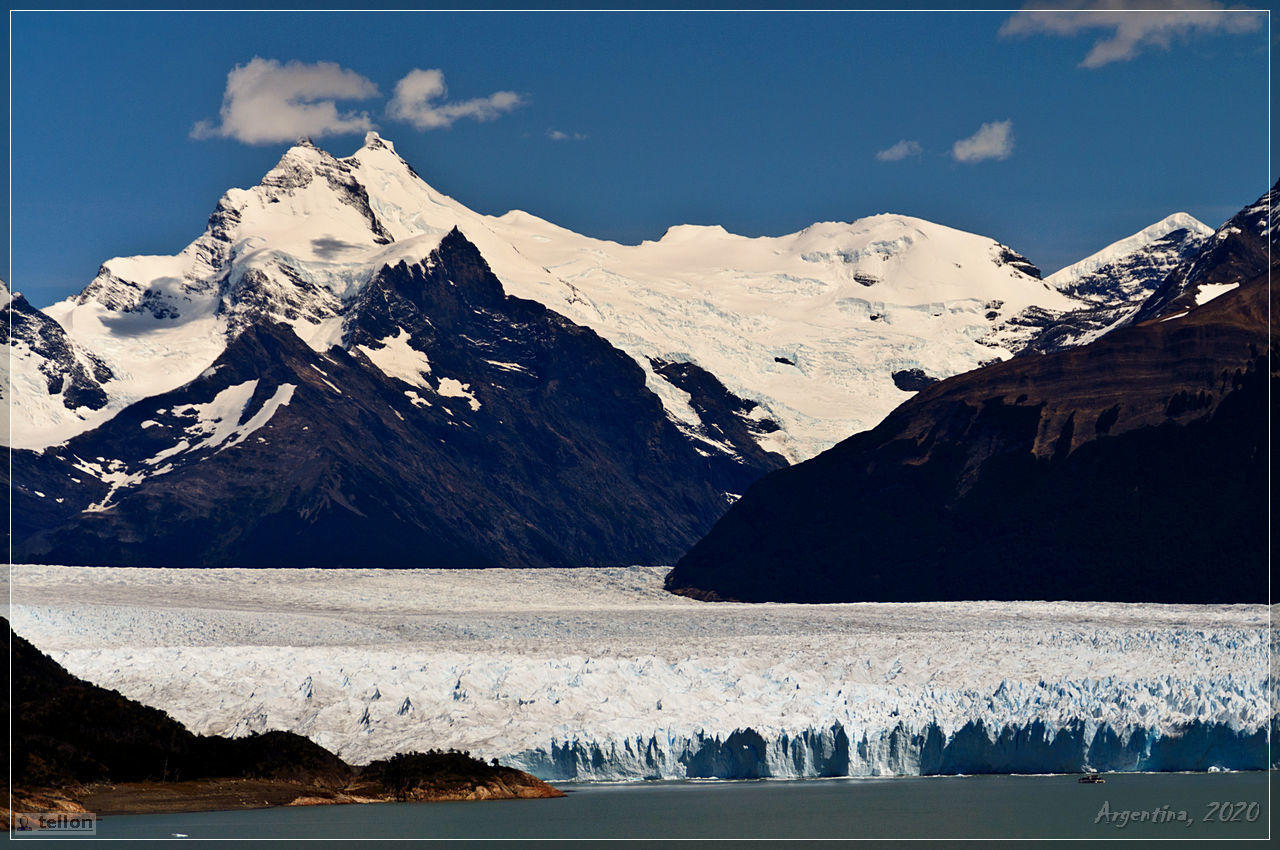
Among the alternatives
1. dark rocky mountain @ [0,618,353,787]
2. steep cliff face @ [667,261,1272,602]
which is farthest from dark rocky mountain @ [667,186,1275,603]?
dark rocky mountain @ [0,618,353,787]

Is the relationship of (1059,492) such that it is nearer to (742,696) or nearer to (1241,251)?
(1241,251)

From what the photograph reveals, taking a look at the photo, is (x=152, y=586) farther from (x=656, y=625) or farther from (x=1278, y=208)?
(x=1278, y=208)

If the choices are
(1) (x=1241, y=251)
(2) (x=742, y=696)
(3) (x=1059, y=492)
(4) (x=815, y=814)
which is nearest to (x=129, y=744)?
(2) (x=742, y=696)

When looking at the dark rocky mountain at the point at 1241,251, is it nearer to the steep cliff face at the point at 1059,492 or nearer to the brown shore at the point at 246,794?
the steep cliff face at the point at 1059,492

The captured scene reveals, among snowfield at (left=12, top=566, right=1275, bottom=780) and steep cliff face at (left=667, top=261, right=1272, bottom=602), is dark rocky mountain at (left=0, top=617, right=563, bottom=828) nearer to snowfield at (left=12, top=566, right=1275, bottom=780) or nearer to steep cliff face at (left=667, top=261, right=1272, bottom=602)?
snowfield at (left=12, top=566, right=1275, bottom=780)

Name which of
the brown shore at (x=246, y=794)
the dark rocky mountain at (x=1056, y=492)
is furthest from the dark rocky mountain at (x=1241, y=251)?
the brown shore at (x=246, y=794)
